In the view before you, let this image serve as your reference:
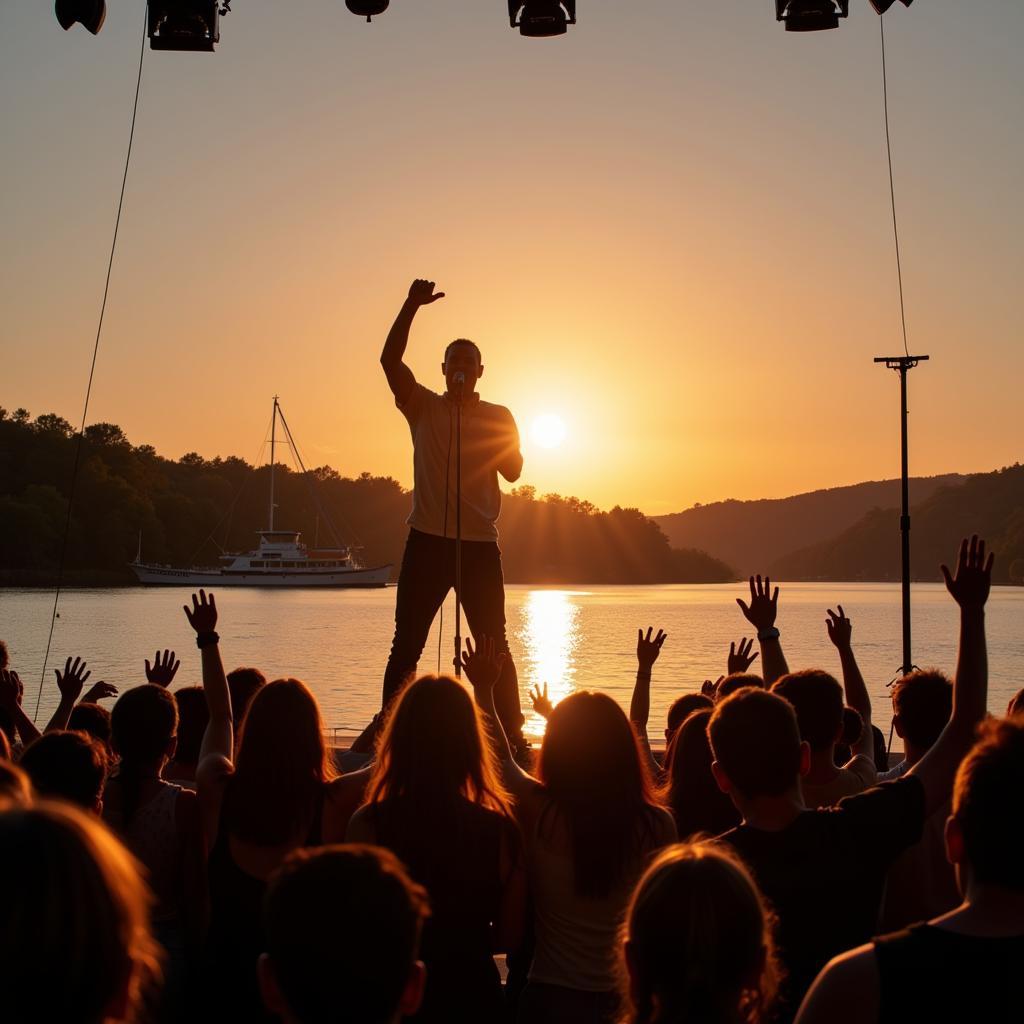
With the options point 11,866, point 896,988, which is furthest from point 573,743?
point 11,866

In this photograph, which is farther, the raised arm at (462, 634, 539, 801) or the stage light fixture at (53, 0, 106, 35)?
the stage light fixture at (53, 0, 106, 35)

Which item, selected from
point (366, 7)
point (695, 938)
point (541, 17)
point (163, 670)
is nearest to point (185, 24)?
point (366, 7)

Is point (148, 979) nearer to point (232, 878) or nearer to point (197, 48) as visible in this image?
point (232, 878)

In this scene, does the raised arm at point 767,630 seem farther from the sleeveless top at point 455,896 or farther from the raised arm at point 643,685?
the sleeveless top at point 455,896

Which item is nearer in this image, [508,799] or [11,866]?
[11,866]

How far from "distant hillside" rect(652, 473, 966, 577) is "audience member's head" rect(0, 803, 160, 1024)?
167404 millimetres

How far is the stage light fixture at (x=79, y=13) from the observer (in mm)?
6160

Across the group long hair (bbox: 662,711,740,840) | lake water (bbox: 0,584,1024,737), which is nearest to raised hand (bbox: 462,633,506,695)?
long hair (bbox: 662,711,740,840)

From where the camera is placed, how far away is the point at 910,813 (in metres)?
2.16

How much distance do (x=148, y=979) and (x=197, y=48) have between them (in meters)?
6.17

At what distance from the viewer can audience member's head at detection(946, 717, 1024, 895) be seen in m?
1.44

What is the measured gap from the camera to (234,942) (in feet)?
7.88

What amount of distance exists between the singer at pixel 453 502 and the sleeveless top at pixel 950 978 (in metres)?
3.70

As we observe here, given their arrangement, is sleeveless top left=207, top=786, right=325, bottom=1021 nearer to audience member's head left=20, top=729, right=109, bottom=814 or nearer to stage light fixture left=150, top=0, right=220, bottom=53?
audience member's head left=20, top=729, right=109, bottom=814
